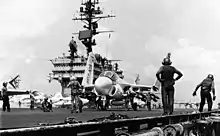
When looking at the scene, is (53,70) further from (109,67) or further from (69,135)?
(69,135)

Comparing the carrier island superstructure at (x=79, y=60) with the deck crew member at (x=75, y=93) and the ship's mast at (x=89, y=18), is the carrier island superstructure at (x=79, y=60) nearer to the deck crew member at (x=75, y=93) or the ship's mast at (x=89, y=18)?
the ship's mast at (x=89, y=18)

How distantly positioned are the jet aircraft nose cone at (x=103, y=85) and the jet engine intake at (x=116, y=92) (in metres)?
0.76

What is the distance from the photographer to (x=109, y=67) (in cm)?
8144

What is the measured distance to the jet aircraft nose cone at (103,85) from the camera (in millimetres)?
37500

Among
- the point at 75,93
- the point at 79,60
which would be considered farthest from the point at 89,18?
the point at 75,93

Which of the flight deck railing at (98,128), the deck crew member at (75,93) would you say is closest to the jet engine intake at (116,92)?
the deck crew member at (75,93)

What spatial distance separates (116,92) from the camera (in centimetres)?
3934

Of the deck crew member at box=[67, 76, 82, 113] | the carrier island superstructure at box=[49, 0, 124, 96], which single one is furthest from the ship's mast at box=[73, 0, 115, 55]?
the deck crew member at box=[67, 76, 82, 113]

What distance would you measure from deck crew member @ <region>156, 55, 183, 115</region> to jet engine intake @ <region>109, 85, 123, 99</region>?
86.0 ft

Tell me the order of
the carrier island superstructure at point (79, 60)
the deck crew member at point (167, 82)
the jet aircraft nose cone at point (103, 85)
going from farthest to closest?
the carrier island superstructure at point (79, 60) < the jet aircraft nose cone at point (103, 85) < the deck crew member at point (167, 82)

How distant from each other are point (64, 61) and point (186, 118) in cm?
6772

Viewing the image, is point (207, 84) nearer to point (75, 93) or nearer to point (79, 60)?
point (75, 93)

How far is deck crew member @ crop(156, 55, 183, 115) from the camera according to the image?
12219mm

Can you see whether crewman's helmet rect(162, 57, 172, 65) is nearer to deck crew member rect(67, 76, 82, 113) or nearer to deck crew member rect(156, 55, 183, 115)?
deck crew member rect(156, 55, 183, 115)
